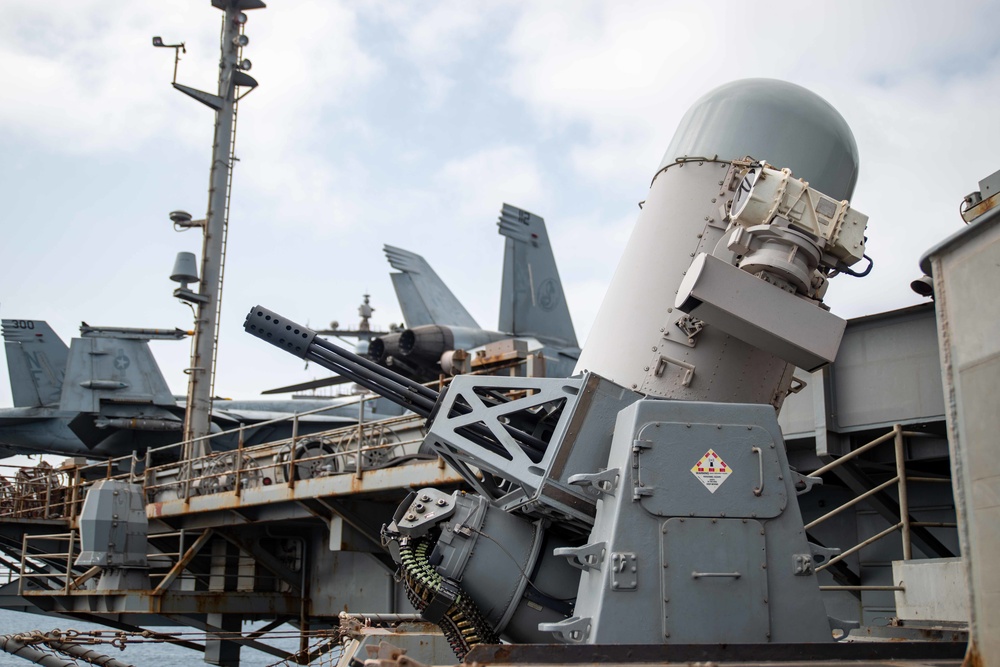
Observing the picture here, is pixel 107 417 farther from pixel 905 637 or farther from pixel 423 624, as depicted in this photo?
pixel 905 637

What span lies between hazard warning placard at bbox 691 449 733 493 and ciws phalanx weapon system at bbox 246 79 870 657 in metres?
0.01

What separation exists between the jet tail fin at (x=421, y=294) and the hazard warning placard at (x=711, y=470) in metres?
23.1

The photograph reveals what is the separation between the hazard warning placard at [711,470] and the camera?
589 cm

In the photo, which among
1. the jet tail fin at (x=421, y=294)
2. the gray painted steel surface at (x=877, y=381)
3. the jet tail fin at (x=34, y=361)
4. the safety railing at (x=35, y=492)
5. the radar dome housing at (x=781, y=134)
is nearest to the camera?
the radar dome housing at (x=781, y=134)

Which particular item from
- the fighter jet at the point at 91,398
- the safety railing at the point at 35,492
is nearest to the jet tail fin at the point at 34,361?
the fighter jet at the point at 91,398

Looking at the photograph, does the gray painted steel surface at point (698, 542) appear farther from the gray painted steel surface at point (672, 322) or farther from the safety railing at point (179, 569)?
the safety railing at point (179, 569)

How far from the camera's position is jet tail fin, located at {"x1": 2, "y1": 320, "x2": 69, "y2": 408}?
1086 inches

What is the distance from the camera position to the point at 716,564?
5.74 m

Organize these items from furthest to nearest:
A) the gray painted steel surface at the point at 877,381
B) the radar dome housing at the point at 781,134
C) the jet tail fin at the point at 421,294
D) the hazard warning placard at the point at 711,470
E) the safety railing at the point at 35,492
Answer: the jet tail fin at the point at 421,294, the safety railing at the point at 35,492, the gray painted steel surface at the point at 877,381, the radar dome housing at the point at 781,134, the hazard warning placard at the point at 711,470

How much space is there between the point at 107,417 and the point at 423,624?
783 inches

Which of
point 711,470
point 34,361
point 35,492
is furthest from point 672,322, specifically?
point 34,361

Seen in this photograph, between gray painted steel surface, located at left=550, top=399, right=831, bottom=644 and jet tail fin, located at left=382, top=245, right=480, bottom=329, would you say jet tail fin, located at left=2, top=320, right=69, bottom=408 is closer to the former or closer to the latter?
jet tail fin, located at left=382, top=245, right=480, bottom=329

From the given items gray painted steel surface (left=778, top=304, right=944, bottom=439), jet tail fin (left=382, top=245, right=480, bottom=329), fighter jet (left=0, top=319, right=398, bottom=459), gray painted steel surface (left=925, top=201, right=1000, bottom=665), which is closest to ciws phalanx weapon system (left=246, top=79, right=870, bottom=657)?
gray painted steel surface (left=925, top=201, right=1000, bottom=665)

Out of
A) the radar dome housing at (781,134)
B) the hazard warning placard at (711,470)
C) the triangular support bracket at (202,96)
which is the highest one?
the triangular support bracket at (202,96)
